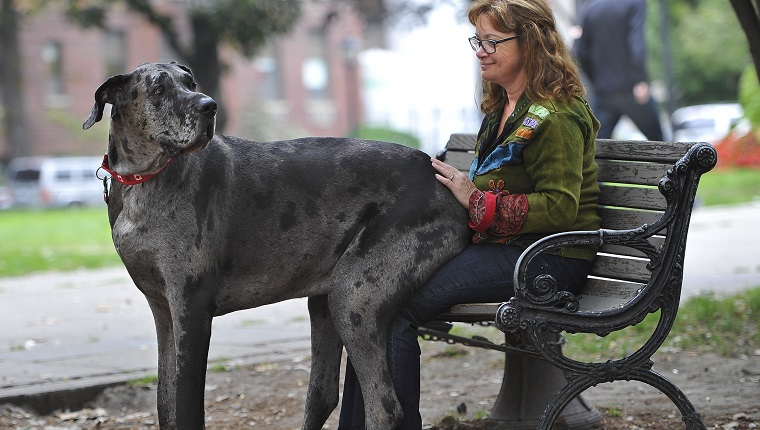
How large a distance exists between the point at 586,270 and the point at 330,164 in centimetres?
104

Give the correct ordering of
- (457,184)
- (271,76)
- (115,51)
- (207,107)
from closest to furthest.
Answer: (207,107) < (457,184) < (115,51) < (271,76)

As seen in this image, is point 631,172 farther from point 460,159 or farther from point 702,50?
point 702,50

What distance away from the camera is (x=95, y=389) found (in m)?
5.89

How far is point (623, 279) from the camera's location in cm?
421

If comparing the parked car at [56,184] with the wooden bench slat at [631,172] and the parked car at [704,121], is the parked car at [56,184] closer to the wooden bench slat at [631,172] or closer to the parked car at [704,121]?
the parked car at [704,121]

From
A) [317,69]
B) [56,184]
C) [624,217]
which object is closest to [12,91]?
[56,184]

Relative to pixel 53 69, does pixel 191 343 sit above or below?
above

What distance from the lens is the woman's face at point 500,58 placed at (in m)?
4.24

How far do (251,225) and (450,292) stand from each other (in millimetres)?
744

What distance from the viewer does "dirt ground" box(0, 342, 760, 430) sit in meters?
5.09

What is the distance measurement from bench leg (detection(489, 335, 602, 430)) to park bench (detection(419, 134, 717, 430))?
324 mm

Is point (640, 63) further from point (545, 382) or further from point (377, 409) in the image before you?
point (377, 409)

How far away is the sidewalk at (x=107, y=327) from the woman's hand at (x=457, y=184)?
2641 mm

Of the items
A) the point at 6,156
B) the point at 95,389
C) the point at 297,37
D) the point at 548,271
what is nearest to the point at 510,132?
the point at 548,271
